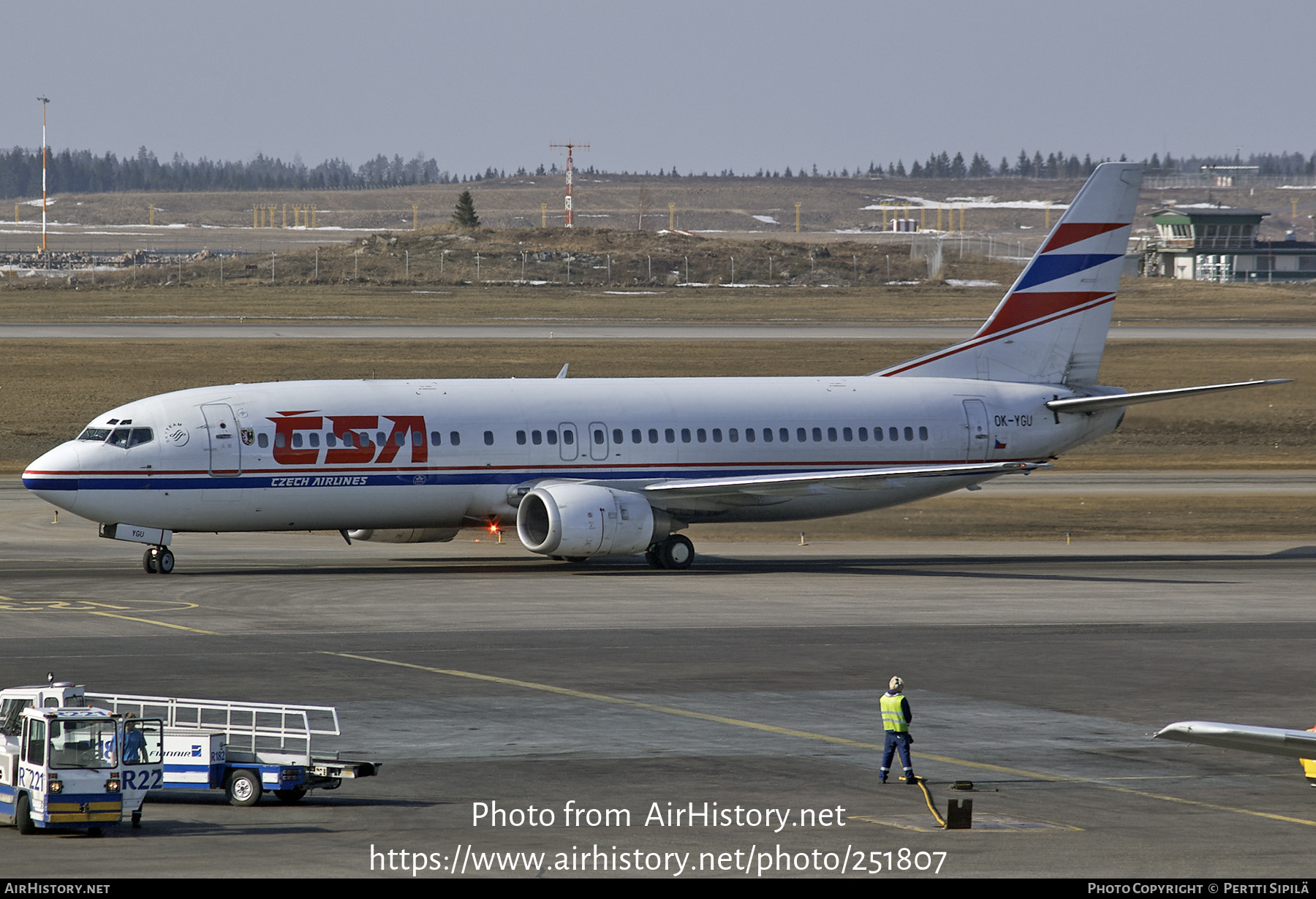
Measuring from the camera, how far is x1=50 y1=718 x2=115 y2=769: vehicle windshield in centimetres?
1922

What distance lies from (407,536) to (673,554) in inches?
309

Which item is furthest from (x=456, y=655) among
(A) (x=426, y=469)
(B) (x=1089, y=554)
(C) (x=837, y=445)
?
(B) (x=1089, y=554)

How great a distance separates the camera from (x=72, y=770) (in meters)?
19.2

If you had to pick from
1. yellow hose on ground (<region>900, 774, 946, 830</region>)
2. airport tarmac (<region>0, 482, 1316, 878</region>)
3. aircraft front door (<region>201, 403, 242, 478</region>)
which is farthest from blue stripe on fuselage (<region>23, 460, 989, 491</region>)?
yellow hose on ground (<region>900, 774, 946, 830</region>)

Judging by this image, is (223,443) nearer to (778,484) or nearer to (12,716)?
(778,484)

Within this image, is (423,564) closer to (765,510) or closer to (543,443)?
(543,443)

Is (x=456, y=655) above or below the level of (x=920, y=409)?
below

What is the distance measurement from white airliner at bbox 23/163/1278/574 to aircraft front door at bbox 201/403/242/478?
50 mm

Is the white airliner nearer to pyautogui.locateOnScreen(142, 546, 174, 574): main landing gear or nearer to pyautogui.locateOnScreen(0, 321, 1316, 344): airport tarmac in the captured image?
pyautogui.locateOnScreen(142, 546, 174, 574): main landing gear

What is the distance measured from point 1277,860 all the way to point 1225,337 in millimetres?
98034

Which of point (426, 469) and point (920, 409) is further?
point (920, 409)

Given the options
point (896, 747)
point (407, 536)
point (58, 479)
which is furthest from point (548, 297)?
point (896, 747)
